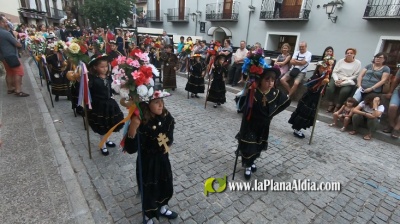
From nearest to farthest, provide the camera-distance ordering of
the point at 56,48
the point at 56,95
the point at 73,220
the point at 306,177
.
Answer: the point at 73,220
the point at 306,177
the point at 56,48
the point at 56,95

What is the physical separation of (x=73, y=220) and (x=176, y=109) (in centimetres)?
446

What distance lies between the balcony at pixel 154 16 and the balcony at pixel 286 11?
13.6 meters

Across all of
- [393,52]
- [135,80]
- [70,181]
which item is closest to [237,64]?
[393,52]

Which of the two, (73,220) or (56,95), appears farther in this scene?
(56,95)

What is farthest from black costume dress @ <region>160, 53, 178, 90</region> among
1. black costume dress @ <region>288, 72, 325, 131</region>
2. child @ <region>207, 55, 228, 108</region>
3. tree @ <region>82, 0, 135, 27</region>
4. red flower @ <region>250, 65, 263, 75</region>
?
tree @ <region>82, 0, 135, 27</region>

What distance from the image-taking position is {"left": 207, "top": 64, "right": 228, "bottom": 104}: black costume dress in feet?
23.0

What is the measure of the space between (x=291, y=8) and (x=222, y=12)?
606 centimetres

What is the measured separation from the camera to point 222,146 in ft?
15.5

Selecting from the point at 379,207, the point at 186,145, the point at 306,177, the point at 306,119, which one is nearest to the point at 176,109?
the point at 186,145

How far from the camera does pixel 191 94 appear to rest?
27.8 ft

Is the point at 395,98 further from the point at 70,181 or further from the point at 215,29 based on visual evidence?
the point at 215,29

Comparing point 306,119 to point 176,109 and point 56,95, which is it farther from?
point 56,95

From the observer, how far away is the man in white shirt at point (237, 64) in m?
9.29
